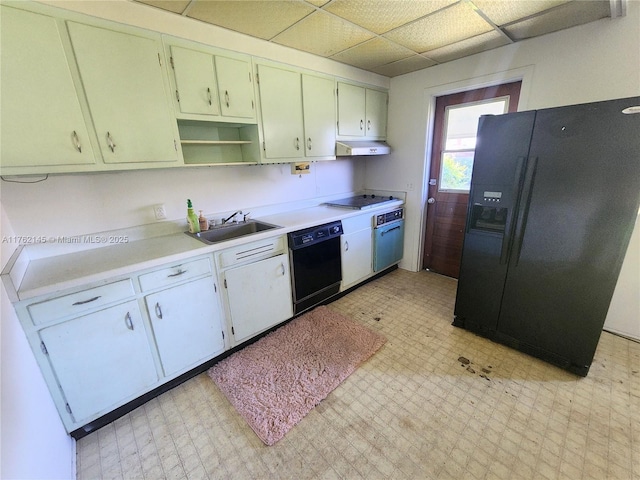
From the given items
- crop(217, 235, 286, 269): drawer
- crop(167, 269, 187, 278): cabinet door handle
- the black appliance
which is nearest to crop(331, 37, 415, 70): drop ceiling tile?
the black appliance

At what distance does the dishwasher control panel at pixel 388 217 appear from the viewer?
3.00 m

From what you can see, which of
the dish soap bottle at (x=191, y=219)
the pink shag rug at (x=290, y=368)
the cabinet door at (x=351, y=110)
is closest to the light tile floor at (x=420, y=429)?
the pink shag rug at (x=290, y=368)

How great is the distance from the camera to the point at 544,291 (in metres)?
1.87

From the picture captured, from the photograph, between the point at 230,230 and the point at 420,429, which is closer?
the point at 420,429

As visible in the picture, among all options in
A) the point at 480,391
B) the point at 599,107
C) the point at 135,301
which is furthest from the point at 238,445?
the point at 599,107

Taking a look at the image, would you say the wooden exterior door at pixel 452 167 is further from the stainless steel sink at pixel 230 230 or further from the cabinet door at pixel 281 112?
the stainless steel sink at pixel 230 230

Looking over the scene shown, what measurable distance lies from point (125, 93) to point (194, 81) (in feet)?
1.43

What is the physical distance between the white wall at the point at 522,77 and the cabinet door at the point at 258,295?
1.94m

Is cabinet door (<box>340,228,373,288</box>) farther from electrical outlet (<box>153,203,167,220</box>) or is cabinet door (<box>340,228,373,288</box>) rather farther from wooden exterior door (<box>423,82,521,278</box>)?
electrical outlet (<box>153,203,167,220</box>)

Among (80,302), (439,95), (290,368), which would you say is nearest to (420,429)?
(290,368)

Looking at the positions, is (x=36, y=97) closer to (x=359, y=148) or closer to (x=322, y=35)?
(x=322, y=35)

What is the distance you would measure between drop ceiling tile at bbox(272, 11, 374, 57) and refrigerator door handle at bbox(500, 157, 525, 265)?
150 cm

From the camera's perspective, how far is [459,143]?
9.75 feet

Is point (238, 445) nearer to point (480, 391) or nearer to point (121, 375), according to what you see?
point (121, 375)
